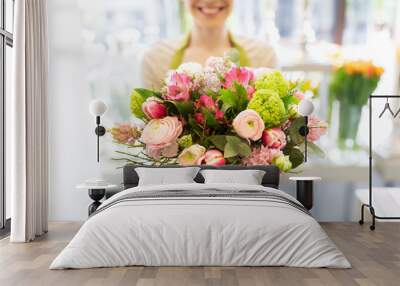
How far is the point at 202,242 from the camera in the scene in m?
4.40

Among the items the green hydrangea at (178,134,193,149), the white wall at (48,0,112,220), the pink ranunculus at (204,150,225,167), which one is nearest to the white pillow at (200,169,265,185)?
the pink ranunculus at (204,150,225,167)

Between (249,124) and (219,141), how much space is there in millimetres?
350

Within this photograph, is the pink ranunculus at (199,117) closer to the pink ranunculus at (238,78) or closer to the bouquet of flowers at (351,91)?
the pink ranunculus at (238,78)

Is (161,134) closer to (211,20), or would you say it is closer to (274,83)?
(274,83)

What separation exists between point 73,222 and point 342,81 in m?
3.28

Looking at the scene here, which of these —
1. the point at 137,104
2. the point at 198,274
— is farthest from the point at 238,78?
the point at 198,274

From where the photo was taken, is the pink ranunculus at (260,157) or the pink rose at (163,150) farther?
the pink rose at (163,150)

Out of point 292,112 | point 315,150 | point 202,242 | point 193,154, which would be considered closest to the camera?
point 202,242

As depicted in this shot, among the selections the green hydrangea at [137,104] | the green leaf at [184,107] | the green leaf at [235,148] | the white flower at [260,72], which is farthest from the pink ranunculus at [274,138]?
the green hydrangea at [137,104]

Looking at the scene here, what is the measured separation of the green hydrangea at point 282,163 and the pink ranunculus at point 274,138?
0.37ft

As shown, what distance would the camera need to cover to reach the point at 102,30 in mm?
7297

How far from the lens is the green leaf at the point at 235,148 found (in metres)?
6.61

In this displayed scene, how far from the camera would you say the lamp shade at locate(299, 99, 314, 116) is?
6684 millimetres

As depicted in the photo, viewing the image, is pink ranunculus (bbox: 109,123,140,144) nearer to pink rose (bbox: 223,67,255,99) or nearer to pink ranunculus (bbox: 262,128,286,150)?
pink rose (bbox: 223,67,255,99)
